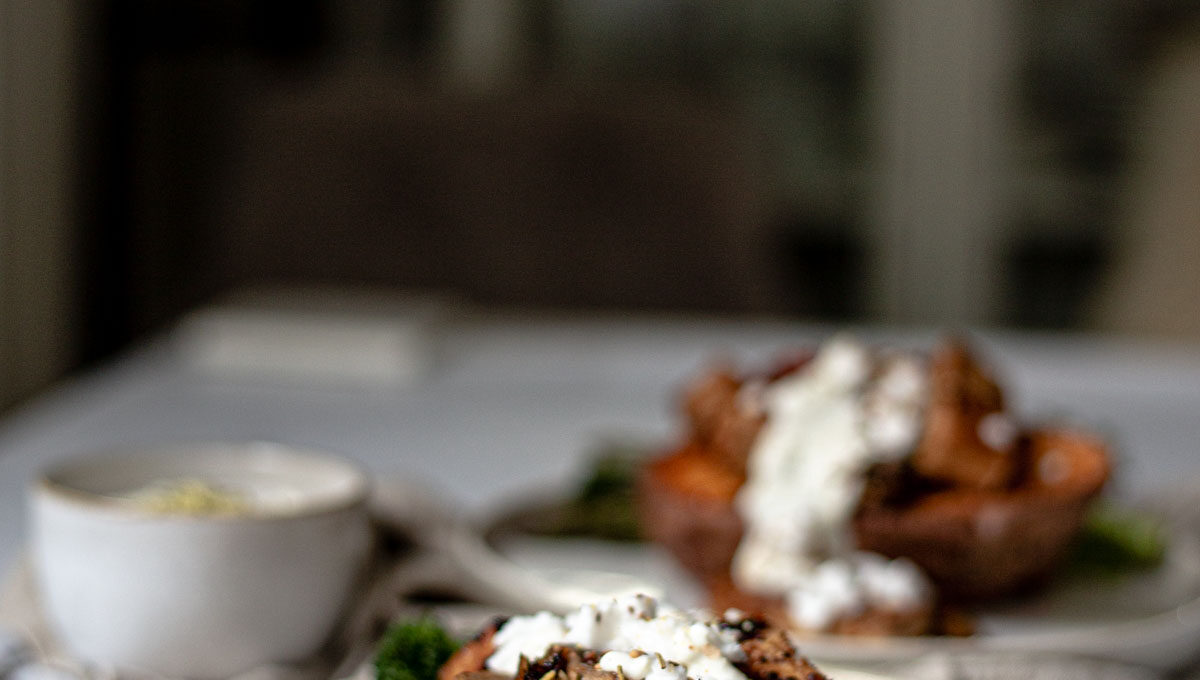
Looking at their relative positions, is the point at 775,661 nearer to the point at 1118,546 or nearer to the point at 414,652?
the point at 414,652

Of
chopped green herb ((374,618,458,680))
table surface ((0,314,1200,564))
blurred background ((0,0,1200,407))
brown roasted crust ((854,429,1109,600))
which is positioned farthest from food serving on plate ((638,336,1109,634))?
blurred background ((0,0,1200,407))

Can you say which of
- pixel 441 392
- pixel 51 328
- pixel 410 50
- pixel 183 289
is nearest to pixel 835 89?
pixel 410 50

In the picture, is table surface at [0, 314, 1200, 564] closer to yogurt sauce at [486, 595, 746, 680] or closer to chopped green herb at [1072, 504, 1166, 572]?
chopped green herb at [1072, 504, 1166, 572]

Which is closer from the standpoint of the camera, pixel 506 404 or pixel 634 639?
pixel 634 639

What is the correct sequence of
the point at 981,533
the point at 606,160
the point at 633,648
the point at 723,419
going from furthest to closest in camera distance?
the point at 606,160, the point at 723,419, the point at 981,533, the point at 633,648

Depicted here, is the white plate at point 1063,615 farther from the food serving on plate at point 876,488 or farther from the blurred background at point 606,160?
the blurred background at point 606,160

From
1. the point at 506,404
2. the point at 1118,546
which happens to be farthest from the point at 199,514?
the point at 506,404

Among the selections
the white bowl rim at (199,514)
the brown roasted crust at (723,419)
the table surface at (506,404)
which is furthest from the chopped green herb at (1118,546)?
the white bowl rim at (199,514)
